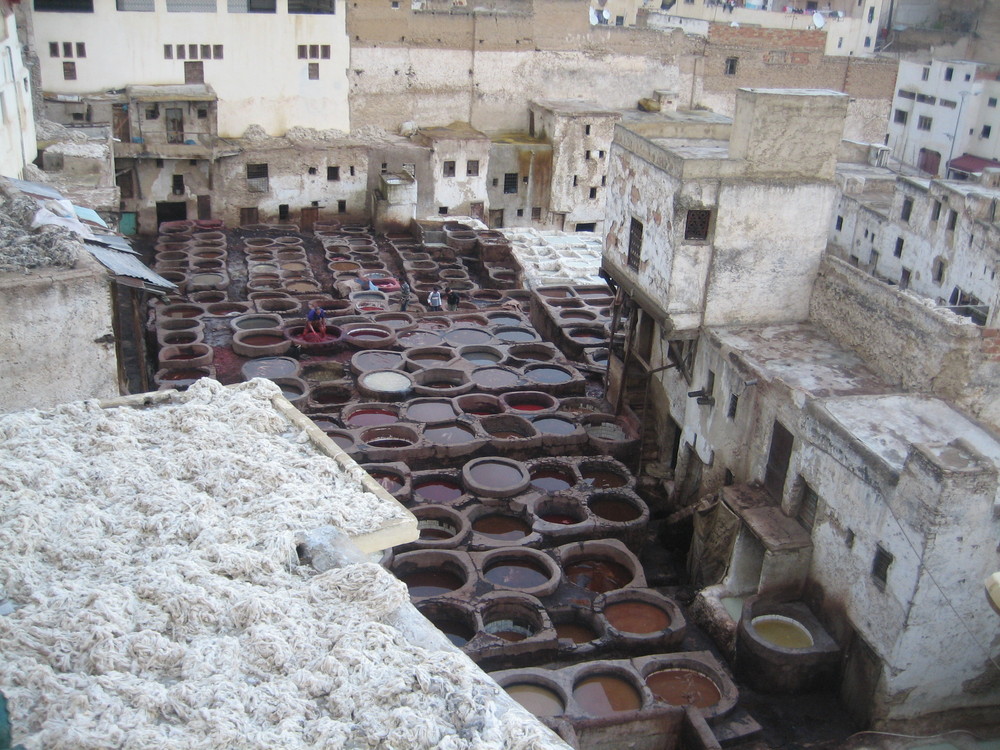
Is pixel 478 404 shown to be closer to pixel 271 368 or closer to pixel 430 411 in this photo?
pixel 430 411

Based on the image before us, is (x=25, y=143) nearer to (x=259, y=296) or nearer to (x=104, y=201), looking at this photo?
(x=104, y=201)

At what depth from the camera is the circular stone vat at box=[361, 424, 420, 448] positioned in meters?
21.0

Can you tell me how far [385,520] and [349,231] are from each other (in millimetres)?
29263

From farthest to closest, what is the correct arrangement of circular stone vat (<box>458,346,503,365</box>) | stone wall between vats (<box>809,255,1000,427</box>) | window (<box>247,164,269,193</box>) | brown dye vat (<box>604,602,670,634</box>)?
window (<box>247,164,269,193</box>), circular stone vat (<box>458,346,503,365</box>), brown dye vat (<box>604,602,670,634</box>), stone wall between vats (<box>809,255,1000,427</box>)

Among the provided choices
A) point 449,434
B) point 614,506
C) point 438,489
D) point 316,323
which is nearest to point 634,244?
point 614,506

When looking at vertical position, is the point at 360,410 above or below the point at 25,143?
below

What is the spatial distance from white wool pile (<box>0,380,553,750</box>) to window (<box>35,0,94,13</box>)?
29387mm

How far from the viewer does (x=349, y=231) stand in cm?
3688

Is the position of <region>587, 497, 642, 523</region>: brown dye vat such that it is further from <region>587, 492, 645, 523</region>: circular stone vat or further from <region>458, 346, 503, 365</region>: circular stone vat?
<region>458, 346, 503, 365</region>: circular stone vat

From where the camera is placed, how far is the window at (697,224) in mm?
18844

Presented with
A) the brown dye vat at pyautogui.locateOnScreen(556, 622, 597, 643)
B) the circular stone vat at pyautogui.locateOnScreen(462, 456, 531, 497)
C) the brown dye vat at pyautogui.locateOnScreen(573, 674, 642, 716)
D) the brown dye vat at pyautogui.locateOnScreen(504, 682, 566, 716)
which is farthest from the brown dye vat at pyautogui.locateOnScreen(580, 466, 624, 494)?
the brown dye vat at pyautogui.locateOnScreen(504, 682, 566, 716)

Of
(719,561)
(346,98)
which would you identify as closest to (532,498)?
(719,561)

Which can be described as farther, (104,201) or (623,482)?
(104,201)

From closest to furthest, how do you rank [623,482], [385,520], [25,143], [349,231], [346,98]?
[385,520]
[623,482]
[25,143]
[349,231]
[346,98]
